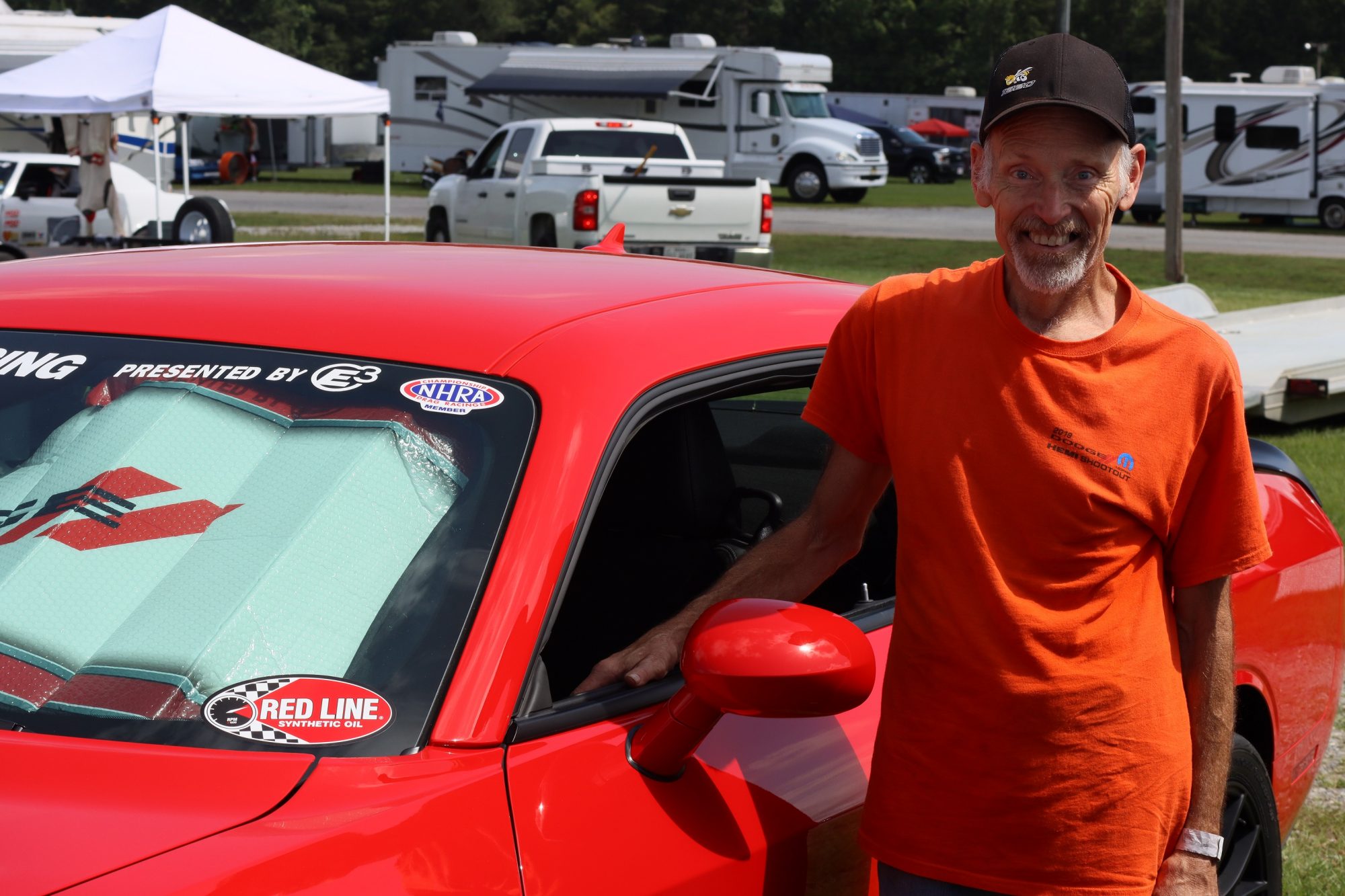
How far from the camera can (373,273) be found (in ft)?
8.45

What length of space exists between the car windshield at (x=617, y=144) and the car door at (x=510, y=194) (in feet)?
1.84

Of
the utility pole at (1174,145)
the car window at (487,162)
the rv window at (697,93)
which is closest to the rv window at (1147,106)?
the rv window at (697,93)

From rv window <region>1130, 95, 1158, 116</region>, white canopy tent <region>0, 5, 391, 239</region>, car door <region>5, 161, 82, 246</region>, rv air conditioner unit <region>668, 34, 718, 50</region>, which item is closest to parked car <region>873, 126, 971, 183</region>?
rv air conditioner unit <region>668, 34, 718, 50</region>

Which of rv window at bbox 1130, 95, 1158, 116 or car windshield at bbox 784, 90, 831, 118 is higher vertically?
car windshield at bbox 784, 90, 831, 118

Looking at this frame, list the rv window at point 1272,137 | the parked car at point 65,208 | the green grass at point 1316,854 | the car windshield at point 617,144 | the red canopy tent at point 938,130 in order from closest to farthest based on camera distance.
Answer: the green grass at point 1316,854
the parked car at point 65,208
the car windshield at point 617,144
the rv window at point 1272,137
the red canopy tent at point 938,130

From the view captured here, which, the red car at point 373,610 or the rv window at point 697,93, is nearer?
the red car at point 373,610

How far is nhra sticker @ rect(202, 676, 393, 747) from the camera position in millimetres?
1812

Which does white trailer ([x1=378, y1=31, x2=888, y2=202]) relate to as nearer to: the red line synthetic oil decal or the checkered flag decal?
the red line synthetic oil decal

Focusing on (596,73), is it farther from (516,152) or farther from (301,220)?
(516,152)

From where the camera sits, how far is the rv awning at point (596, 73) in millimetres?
36531

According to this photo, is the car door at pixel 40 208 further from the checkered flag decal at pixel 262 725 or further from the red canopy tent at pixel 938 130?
the red canopy tent at pixel 938 130

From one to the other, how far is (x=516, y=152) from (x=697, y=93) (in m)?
17.5

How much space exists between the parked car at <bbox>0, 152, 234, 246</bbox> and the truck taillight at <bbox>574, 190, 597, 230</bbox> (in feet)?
12.1

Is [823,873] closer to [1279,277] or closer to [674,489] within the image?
[674,489]
